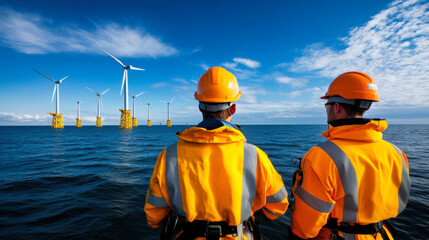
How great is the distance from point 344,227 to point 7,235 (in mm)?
8397

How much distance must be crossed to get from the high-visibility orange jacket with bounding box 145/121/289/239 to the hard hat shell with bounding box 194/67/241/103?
0.47 metres

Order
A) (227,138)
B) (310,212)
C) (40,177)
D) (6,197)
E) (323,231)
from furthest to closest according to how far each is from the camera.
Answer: (40,177), (6,197), (323,231), (310,212), (227,138)

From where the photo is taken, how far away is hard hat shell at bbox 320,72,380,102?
221cm

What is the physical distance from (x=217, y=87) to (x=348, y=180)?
1.85 m

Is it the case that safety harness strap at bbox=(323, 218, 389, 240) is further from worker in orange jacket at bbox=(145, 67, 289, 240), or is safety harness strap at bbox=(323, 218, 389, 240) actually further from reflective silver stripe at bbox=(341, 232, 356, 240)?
worker in orange jacket at bbox=(145, 67, 289, 240)

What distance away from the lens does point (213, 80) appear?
2.12 m

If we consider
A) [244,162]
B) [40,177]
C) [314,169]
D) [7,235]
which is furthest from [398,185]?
[40,177]

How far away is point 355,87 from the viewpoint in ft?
7.36

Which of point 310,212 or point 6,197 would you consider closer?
point 310,212

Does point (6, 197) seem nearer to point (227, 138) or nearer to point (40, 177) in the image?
point (40, 177)

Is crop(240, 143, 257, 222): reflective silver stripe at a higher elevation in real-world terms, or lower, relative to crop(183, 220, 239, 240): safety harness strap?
higher

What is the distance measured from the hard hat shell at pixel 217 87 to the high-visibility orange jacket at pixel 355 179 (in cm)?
130

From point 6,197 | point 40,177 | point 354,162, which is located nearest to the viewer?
point 354,162

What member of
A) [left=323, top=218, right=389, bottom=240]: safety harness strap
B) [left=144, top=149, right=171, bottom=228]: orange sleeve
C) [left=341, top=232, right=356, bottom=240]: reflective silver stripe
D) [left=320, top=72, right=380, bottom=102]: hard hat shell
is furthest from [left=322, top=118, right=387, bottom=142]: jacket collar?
[left=144, top=149, right=171, bottom=228]: orange sleeve
